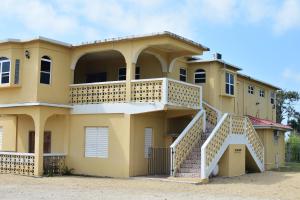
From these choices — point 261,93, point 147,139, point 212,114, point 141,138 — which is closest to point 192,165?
point 141,138

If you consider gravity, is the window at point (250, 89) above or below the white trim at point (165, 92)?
above

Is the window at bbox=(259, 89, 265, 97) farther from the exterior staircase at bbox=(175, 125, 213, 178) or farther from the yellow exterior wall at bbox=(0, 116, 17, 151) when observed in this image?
the yellow exterior wall at bbox=(0, 116, 17, 151)

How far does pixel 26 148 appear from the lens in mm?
24172

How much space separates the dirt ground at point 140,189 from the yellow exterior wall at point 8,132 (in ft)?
13.8

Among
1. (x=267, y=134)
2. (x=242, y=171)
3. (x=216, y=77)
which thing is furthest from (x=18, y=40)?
(x=267, y=134)

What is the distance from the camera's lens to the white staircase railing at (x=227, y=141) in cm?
1941

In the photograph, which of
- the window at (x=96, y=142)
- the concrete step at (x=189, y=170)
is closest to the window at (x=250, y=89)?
the concrete step at (x=189, y=170)

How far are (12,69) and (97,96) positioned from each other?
13.5 ft

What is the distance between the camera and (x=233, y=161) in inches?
872

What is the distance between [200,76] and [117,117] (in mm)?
6484

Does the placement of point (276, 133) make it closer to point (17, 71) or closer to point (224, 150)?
point (224, 150)

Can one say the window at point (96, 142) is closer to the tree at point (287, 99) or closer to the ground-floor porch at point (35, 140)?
the ground-floor porch at point (35, 140)

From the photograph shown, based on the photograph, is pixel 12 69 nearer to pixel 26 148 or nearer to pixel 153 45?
pixel 26 148

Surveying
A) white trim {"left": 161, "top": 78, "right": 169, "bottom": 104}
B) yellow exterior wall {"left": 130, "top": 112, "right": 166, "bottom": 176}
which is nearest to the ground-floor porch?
yellow exterior wall {"left": 130, "top": 112, "right": 166, "bottom": 176}
